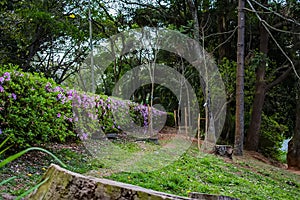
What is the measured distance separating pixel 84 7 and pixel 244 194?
1337 centimetres

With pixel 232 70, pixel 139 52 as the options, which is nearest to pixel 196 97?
pixel 232 70

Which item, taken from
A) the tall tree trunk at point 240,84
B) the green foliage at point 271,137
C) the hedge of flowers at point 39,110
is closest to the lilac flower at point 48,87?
the hedge of flowers at point 39,110

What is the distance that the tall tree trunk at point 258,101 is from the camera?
13586 millimetres

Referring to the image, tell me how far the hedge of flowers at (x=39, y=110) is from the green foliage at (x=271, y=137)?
9634 millimetres

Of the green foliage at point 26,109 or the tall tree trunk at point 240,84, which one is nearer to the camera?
the green foliage at point 26,109

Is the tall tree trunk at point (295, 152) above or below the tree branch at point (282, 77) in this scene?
below

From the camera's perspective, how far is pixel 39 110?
219 inches

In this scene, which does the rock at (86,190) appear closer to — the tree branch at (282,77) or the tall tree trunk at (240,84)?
the tall tree trunk at (240,84)

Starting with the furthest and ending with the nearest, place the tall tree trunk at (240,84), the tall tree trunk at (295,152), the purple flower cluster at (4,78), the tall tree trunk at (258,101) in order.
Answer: the tall tree trunk at (258,101) < the tall tree trunk at (295,152) < the tall tree trunk at (240,84) < the purple flower cluster at (4,78)

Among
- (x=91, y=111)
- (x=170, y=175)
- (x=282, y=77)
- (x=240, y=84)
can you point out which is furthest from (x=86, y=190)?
(x=282, y=77)

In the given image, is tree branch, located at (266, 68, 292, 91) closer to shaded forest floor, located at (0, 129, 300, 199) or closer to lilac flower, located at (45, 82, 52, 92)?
shaded forest floor, located at (0, 129, 300, 199)

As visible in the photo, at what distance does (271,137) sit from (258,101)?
2.56m

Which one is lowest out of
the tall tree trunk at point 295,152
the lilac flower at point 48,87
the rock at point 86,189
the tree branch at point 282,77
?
the tall tree trunk at point 295,152

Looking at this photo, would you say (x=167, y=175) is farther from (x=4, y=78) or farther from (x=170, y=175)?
(x=4, y=78)
